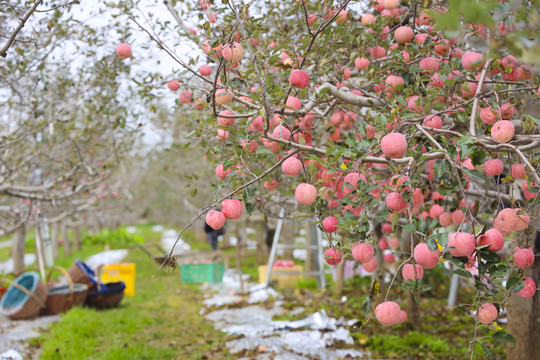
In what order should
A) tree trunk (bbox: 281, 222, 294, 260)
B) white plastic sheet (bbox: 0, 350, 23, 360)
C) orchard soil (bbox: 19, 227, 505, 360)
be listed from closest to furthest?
1. white plastic sheet (bbox: 0, 350, 23, 360)
2. orchard soil (bbox: 19, 227, 505, 360)
3. tree trunk (bbox: 281, 222, 294, 260)

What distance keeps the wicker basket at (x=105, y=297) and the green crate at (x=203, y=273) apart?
3043mm

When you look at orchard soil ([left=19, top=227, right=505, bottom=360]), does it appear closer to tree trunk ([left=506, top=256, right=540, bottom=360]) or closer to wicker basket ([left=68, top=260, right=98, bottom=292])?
tree trunk ([left=506, top=256, right=540, bottom=360])

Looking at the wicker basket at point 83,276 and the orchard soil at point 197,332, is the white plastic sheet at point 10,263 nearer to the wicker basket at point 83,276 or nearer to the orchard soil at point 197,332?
the wicker basket at point 83,276

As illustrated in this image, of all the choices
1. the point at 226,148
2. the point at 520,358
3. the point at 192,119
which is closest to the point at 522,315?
the point at 520,358

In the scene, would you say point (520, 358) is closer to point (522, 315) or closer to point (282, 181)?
point (522, 315)

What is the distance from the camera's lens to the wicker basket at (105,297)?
23.7 ft

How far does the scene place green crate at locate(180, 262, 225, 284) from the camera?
33.9ft

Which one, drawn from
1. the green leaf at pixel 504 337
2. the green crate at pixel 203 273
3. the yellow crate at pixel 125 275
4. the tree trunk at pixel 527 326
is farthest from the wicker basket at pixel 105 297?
the green leaf at pixel 504 337

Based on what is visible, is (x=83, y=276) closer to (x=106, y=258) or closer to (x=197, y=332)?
(x=197, y=332)

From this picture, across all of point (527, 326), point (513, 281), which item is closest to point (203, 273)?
point (527, 326)

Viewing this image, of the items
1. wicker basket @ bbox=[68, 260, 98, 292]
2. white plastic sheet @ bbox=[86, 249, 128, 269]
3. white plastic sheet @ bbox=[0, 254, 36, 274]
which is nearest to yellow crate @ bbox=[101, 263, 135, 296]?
wicker basket @ bbox=[68, 260, 98, 292]

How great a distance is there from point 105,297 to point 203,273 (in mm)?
3430

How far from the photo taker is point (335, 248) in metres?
2.25

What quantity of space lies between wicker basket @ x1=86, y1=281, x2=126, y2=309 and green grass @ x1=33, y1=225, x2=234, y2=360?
20 centimetres
